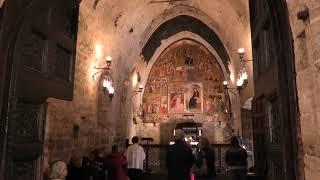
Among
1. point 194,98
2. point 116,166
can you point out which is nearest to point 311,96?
point 116,166

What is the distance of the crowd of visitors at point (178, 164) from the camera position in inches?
177

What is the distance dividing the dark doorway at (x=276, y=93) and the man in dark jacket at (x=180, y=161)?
3.84ft

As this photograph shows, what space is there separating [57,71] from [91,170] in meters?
2.90

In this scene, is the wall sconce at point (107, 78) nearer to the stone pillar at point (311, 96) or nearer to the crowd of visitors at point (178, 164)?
the crowd of visitors at point (178, 164)

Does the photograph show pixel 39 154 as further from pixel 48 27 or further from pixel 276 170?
pixel 276 170

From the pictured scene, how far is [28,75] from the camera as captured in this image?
8.91 feet

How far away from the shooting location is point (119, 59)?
10086 millimetres

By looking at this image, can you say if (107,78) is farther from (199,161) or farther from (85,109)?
(199,161)

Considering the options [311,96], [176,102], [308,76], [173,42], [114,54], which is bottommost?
[311,96]

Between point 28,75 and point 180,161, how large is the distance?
2626 millimetres

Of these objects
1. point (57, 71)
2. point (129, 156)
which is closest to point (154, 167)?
point (129, 156)

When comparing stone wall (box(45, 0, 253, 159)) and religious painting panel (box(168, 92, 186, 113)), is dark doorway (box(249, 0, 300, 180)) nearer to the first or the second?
stone wall (box(45, 0, 253, 159))

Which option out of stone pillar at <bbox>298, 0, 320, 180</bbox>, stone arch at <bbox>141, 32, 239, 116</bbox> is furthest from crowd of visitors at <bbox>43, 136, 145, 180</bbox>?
stone arch at <bbox>141, 32, 239, 116</bbox>

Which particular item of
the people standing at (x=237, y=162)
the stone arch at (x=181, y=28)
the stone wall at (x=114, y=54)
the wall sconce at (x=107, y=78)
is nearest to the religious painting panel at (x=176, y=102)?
the stone arch at (x=181, y=28)
